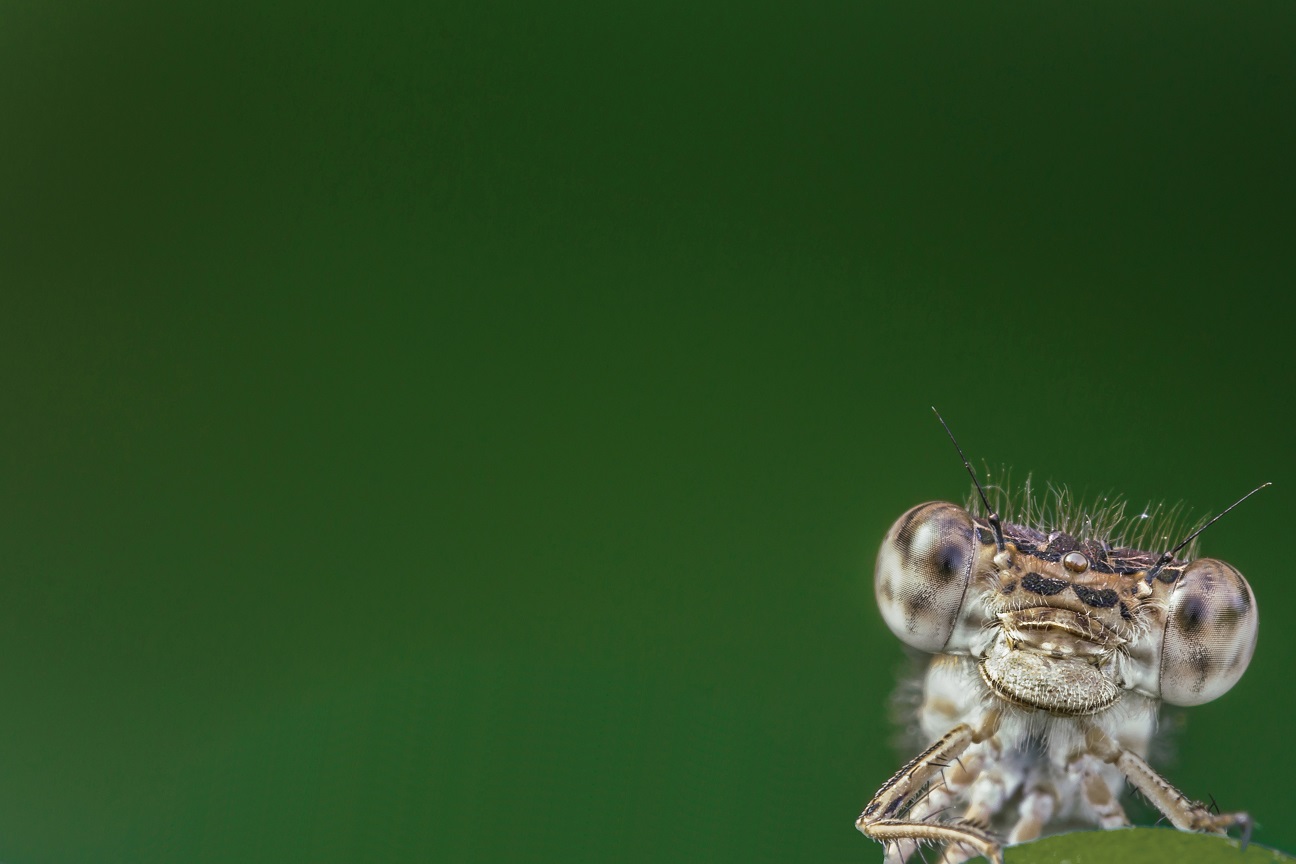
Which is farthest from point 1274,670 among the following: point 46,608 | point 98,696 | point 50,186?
point 50,186

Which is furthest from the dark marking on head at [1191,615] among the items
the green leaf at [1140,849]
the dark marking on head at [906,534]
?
the green leaf at [1140,849]

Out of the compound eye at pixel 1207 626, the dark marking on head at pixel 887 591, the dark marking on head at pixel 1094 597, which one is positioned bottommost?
the compound eye at pixel 1207 626

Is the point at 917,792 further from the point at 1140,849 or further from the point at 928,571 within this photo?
the point at 1140,849

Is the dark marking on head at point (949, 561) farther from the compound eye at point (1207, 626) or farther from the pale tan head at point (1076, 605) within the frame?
the compound eye at point (1207, 626)

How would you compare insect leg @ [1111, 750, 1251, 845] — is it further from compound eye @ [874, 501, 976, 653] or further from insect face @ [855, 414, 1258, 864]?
compound eye @ [874, 501, 976, 653]

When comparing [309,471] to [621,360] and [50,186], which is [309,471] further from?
[50,186]

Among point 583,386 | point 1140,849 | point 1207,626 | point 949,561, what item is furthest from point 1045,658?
point 583,386
